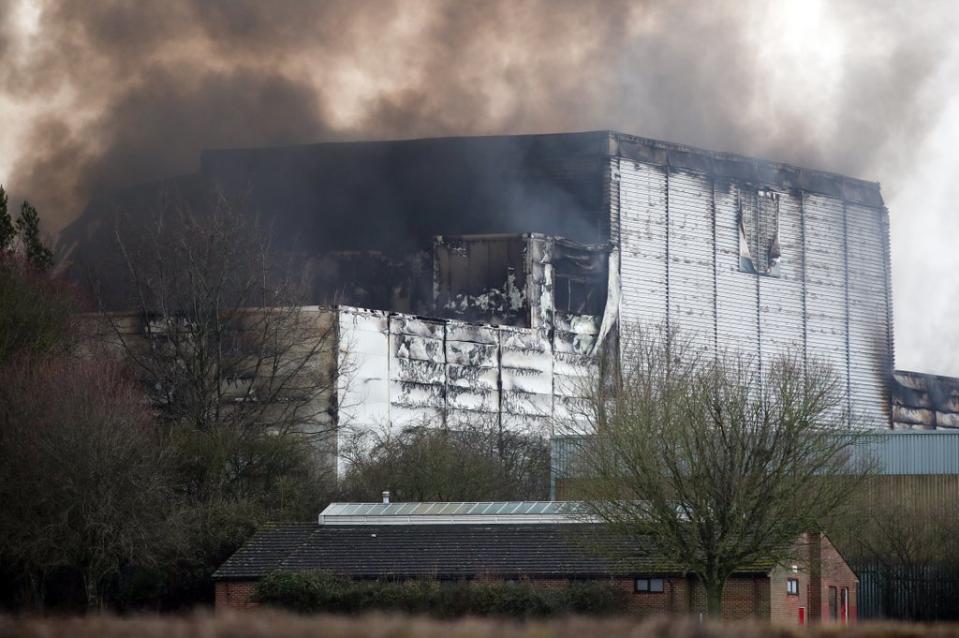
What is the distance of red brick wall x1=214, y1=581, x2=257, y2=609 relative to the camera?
31.0 m

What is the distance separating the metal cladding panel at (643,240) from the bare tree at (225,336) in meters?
14.8

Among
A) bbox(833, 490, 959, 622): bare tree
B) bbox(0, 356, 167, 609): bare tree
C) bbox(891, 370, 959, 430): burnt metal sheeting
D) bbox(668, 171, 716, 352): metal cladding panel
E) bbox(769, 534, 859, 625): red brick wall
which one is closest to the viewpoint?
bbox(769, 534, 859, 625): red brick wall

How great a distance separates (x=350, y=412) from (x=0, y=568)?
54.9 feet

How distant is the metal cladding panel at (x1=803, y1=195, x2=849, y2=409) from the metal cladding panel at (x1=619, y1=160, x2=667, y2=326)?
863 cm

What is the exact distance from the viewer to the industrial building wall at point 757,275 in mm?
62125

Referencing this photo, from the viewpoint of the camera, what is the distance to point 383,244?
6050 centimetres

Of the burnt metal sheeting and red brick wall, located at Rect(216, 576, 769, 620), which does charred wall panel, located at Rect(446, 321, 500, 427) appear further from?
the burnt metal sheeting

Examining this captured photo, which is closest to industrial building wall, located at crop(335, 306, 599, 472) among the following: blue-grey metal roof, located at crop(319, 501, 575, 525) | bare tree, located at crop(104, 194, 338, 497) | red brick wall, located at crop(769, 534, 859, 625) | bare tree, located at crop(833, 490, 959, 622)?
bare tree, located at crop(104, 194, 338, 497)

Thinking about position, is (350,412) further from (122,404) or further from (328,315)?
(122,404)

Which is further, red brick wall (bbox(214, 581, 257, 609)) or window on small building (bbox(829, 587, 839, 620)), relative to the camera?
window on small building (bbox(829, 587, 839, 620))

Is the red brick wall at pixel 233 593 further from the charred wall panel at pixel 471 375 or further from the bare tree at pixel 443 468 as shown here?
the charred wall panel at pixel 471 375

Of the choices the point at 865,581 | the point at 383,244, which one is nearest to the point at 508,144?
the point at 383,244

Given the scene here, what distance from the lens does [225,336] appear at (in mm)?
48969

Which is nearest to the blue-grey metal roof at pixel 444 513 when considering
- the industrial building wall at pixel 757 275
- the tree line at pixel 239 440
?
the tree line at pixel 239 440
